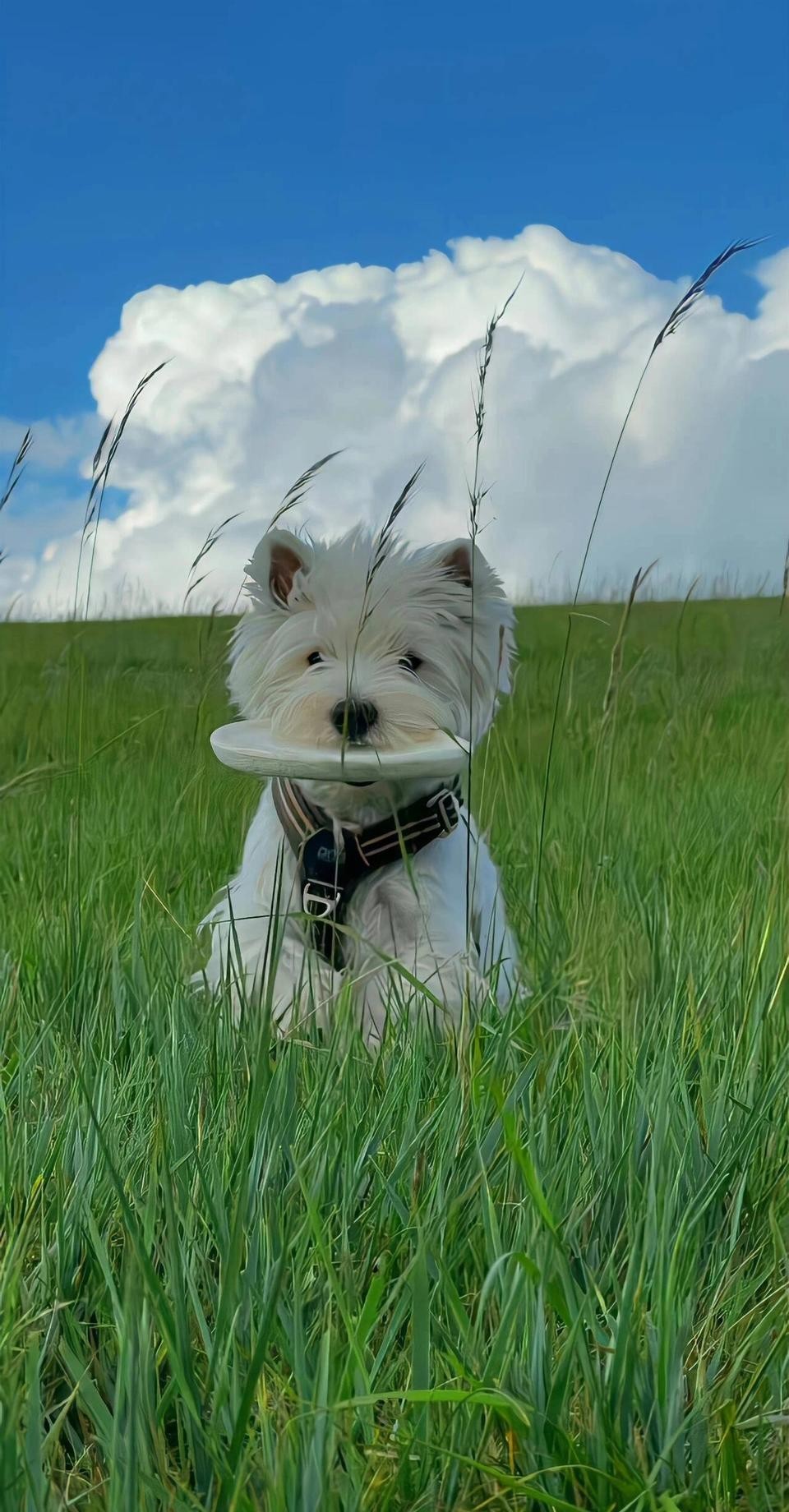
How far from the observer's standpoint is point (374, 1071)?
2467 millimetres

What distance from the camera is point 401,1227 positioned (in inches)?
78.6

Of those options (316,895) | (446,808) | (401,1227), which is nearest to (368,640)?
(446,808)

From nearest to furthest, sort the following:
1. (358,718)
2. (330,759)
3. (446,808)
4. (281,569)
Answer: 1. (330,759)
2. (358,718)
3. (446,808)
4. (281,569)

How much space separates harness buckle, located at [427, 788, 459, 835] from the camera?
10.6ft

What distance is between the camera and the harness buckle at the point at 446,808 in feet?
10.6

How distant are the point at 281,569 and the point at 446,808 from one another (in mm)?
870

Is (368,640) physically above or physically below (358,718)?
above

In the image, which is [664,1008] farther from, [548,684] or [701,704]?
[548,684]

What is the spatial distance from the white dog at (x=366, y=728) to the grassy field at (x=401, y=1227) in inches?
9.0

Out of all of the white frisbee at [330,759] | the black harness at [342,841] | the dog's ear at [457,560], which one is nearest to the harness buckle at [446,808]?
the black harness at [342,841]

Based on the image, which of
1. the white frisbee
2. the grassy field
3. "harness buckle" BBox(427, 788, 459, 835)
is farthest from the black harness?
the grassy field

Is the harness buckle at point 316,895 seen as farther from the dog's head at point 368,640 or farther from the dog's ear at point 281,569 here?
the dog's ear at point 281,569

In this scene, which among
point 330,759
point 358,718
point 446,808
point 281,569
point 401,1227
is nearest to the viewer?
point 401,1227

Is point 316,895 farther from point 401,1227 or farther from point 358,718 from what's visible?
point 401,1227
